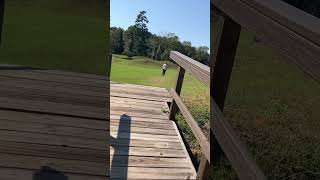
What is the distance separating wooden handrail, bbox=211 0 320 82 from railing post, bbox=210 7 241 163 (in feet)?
2.49

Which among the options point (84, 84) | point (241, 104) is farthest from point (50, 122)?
point (241, 104)

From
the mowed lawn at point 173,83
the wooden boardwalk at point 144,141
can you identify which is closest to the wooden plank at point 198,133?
the wooden boardwalk at point 144,141

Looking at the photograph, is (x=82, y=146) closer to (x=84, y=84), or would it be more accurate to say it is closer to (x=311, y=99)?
(x=84, y=84)

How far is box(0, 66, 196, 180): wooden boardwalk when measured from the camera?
1445 mm

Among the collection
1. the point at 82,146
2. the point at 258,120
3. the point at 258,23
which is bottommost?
the point at 258,120

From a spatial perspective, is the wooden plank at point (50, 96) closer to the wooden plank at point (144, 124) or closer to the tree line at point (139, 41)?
the tree line at point (139, 41)

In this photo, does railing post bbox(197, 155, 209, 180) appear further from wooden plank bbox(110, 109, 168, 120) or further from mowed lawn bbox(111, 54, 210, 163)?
wooden plank bbox(110, 109, 168, 120)

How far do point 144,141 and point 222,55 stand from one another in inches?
57.1

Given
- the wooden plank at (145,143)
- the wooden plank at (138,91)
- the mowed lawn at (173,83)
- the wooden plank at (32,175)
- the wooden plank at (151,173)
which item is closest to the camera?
the wooden plank at (32,175)

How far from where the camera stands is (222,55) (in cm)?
205

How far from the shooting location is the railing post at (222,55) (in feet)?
6.44

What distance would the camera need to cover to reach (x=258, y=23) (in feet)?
3.46

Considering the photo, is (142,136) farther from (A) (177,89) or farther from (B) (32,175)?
(B) (32,175)

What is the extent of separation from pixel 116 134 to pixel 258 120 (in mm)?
1905
